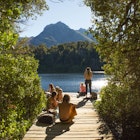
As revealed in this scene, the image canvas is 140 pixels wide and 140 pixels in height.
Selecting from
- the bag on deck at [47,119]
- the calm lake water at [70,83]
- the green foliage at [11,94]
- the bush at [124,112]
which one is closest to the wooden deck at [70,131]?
the bag on deck at [47,119]

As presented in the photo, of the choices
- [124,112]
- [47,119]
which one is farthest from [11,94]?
[124,112]

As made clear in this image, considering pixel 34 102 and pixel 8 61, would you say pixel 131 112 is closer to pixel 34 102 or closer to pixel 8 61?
pixel 34 102

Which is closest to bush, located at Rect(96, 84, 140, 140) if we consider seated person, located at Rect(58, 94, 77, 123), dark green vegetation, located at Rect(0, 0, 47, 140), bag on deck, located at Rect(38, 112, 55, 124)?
seated person, located at Rect(58, 94, 77, 123)

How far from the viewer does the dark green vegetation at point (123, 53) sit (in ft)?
38.1

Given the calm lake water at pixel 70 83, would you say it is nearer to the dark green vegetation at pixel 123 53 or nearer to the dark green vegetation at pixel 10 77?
the dark green vegetation at pixel 123 53

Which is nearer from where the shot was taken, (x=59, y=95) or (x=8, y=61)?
(x=8, y=61)

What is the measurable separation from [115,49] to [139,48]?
1020 mm

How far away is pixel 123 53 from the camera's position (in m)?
12.0

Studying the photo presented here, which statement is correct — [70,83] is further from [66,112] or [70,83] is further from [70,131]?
[70,131]

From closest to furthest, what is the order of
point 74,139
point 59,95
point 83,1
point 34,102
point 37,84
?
point 74,139, point 83,1, point 34,102, point 37,84, point 59,95

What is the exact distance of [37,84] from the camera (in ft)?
54.3

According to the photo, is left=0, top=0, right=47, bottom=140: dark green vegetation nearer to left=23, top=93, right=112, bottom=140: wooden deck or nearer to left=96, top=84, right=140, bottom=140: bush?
left=23, top=93, right=112, bottom=140: wooden deck

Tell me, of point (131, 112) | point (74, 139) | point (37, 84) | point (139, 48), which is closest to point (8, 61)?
point (74, 139)

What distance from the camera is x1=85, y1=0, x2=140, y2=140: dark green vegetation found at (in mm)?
11625
